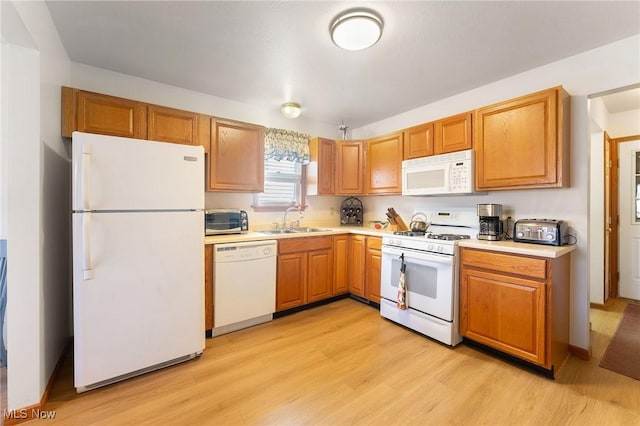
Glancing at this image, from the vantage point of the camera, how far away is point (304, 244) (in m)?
3.09

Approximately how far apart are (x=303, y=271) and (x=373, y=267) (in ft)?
2.67

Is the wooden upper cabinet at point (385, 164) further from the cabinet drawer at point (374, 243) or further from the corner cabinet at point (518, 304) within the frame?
the corner cabinet at point (518, 304)

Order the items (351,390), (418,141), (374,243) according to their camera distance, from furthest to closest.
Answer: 1. (374,243)
2. (418,141)
3. (351,390)

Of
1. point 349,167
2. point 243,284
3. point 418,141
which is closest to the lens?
point 243,284

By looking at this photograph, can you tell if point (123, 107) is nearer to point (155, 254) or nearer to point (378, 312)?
point (155, 254)

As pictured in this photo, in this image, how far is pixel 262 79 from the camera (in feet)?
8.77

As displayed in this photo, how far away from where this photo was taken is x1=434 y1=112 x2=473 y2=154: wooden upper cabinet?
8.64 feet

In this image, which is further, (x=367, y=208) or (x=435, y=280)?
(x=367, y=208)

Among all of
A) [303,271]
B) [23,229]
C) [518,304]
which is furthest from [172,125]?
[518,304]

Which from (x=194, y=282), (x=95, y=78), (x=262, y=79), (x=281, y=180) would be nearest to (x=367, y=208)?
(x=281, y=180)

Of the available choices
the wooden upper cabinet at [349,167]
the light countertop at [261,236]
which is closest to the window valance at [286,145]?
the wooden upper cabinet at [349,167]

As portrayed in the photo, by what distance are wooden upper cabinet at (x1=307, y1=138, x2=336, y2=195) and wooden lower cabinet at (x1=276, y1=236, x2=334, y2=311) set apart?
2.48 feet

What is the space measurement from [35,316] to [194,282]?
2.83 feet

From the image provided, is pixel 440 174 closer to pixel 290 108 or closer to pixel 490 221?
pixel 490 221
